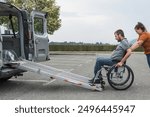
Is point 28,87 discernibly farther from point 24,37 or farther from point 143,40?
point 143,40

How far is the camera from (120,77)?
9.92m

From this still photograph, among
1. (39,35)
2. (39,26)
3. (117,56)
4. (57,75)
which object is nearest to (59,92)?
(57,75)

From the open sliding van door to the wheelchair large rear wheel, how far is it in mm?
2425

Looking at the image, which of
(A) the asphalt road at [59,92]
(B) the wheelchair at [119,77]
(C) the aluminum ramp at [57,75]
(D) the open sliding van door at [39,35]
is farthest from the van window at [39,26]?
(B) the wheelchair at [119,77]

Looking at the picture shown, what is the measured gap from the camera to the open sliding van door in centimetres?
1128

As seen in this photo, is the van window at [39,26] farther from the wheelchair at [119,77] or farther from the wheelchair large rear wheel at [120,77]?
the wheelchair large rear wheel at [120,77]

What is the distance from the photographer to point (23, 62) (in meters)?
10.3

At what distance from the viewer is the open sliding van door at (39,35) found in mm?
11281

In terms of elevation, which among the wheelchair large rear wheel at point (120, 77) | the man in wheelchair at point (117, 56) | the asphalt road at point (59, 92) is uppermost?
the man in wheelchair at point (117, 56)

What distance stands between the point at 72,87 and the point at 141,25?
2304 mm

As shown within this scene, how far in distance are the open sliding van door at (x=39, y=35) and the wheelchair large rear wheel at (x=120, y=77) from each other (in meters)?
2.43

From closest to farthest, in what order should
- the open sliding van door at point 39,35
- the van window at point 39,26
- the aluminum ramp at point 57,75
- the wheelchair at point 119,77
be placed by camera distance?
the aluminum ramp at point 57,75 → the wheelchair at point 119,77 → the open sliding van door at point 39,35 → the van window at point 39,26

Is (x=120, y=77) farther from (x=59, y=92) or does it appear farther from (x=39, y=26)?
(x=39, y=26)

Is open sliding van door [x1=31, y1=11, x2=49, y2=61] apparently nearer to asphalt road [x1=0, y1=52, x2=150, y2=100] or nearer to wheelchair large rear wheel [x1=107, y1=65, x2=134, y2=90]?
asphalt road [x1=0, y1=52, x2=150, y2=100]
